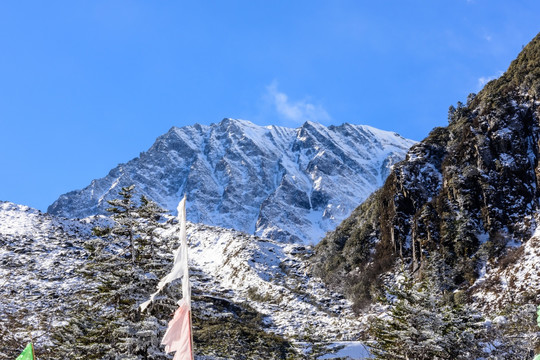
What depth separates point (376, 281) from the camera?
82312 millimetres

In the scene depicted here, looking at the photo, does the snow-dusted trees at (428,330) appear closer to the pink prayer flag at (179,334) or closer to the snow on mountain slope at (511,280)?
the pink prayer flag at (179,334)

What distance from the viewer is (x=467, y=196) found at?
3009 inches

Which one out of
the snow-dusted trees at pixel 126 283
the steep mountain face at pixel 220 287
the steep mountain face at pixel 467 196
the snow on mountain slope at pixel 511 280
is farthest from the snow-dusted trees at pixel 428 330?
the steep mountain face at pixel 467 196

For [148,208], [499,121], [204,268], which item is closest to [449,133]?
[499,121]

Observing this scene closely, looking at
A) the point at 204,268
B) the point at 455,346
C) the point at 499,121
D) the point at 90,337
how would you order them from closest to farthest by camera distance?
the point at 90,337
the point at 455,346
the point at 499,121
the point at 204,268

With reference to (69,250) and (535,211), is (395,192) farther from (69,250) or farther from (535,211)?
(69,250)

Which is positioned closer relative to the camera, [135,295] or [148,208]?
[135,295]

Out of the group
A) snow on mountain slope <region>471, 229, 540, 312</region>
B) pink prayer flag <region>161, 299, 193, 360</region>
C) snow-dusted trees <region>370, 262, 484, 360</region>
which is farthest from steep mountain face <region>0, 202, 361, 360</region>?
pink prayer flag <region>161, 299, 193, 360</region>

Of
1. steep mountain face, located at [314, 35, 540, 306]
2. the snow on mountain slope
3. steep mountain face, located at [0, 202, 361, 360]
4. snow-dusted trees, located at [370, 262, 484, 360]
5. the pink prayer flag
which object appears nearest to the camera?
the pink prayer flag

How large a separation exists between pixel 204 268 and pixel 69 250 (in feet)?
108

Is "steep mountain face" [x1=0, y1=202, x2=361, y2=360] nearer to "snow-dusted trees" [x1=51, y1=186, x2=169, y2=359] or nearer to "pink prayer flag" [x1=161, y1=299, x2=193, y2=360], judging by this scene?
"snow-dusted trees" [x1=51, y1=186, x2=169, y2=359]

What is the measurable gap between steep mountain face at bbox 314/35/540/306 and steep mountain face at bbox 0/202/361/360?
1028 centimetres

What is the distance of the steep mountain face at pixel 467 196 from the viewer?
7038 cm

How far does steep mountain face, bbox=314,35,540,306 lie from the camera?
7038 centimetres
